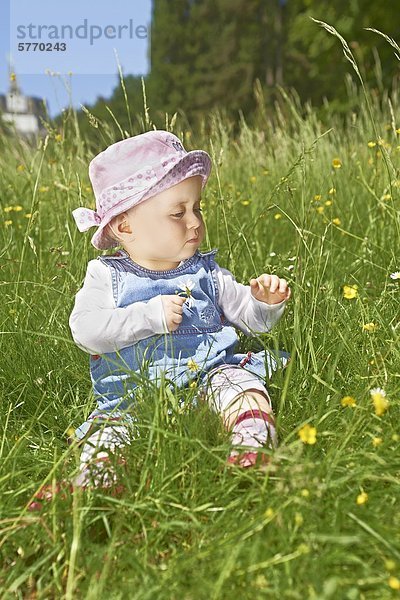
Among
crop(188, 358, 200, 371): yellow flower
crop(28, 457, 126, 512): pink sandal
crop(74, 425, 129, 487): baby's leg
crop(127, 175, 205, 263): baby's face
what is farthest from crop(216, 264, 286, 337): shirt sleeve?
crop(28, 457, 126, 512): pink sandal

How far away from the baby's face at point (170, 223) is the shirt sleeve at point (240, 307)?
21 centimetres

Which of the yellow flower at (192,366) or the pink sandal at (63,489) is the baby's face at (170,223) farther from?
the pink sandal at (63,489)

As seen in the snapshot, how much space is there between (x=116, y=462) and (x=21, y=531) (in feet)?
0.92

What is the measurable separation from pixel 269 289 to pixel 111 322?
1.64 feet

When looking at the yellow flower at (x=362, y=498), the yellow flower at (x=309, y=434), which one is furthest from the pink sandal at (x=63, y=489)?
the yellow flower at (x=362, y=498)

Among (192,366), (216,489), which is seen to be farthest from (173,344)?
(216,489)

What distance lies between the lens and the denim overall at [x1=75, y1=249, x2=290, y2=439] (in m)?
2.40

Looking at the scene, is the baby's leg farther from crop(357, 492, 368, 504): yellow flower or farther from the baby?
crop(357, 492, 368, 504): yellow flower

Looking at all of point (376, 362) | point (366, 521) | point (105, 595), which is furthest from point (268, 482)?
point (376, 362)

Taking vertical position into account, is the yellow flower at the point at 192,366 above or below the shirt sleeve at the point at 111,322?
below

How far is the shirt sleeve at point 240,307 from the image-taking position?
8.52 ft

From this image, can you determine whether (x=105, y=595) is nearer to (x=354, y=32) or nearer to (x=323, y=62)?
(x=354, y=32)

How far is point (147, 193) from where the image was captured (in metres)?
2.39

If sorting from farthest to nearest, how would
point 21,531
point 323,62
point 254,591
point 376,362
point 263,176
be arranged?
point 323,62, point 263,176, point 376,362, point 21,531, point 254,591
